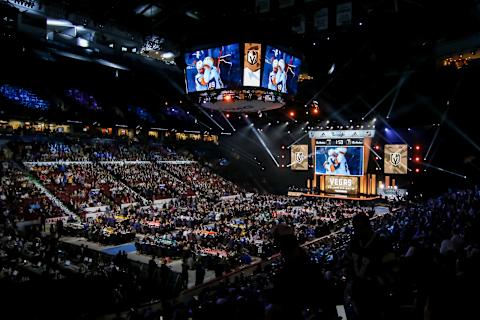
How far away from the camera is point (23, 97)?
3694cm

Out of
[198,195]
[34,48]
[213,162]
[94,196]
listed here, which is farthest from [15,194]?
[213,162]

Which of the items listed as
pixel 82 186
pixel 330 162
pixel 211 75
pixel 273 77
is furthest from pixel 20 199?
pixel 330 162

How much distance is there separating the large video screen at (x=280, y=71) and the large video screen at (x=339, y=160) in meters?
18.8

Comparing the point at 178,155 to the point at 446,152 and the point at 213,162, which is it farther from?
the point at 446,152

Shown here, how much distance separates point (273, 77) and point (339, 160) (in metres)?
21.6

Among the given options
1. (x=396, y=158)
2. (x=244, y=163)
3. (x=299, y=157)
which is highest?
(x=299, y=157)

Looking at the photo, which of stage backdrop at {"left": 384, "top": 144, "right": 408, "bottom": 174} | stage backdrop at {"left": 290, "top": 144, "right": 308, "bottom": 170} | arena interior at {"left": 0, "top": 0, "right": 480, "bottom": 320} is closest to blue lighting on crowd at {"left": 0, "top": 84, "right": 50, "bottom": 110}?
arena interior at {"left": 0, "top": 0, "right": 480, "bottom": 320}

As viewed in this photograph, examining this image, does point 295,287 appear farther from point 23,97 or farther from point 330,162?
point 23,97

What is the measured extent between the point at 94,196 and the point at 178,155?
17.9 meters

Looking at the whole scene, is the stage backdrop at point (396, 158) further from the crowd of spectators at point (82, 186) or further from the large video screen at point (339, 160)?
the crowd of spectators at point (82, 186)

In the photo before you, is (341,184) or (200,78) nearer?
(200,78)

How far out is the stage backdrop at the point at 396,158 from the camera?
33969 mm

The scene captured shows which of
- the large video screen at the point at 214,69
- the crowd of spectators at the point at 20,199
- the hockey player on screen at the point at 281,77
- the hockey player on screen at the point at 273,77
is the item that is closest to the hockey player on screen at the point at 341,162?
the hockey player on screen at the point at 281,77

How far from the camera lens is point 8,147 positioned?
1213 inches
